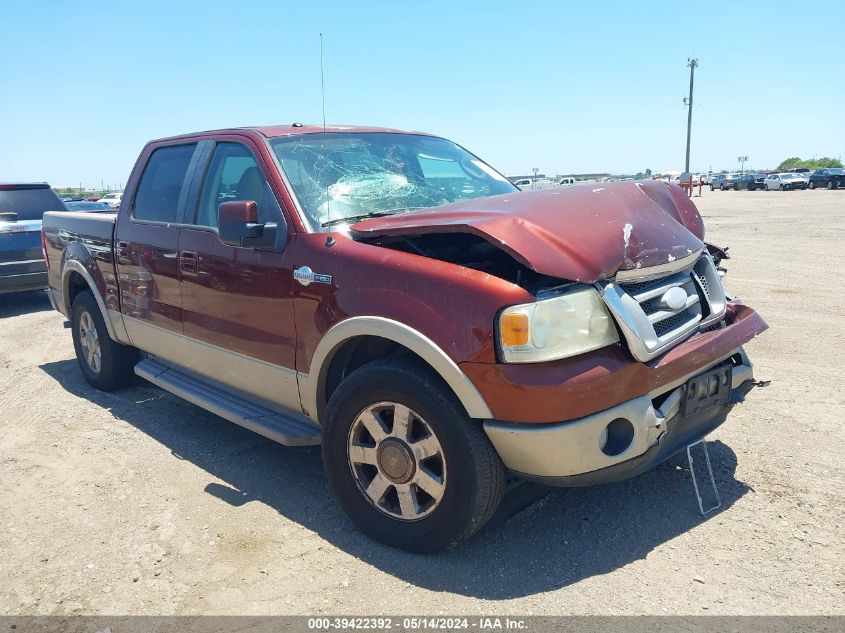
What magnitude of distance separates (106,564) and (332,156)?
2440 millimetres

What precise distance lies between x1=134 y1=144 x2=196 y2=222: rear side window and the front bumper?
9.50 ft

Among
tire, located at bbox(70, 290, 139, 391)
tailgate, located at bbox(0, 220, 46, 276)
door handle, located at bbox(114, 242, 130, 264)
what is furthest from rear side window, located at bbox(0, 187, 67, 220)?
door handle, located at bbox(114, 242, 130, 264)

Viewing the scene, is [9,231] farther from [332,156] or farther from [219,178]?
[332,156]

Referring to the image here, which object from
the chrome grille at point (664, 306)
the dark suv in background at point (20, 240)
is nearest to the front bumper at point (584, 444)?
the chrome grille at point (664, 306)

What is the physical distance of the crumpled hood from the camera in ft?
9.04

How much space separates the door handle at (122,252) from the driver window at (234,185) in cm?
96

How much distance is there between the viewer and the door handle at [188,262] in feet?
13.6

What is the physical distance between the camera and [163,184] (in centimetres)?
477

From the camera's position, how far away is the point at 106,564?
317 cm

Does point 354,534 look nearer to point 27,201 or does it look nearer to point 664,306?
point 664,306

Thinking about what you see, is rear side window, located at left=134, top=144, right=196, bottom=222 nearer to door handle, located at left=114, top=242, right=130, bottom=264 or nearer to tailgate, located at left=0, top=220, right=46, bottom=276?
door handle, located at left=114, top=242, right=130, bottom=264

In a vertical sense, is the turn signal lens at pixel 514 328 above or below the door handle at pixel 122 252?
below

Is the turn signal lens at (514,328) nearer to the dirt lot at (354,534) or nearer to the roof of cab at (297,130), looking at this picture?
the dirt lot at (354,534)

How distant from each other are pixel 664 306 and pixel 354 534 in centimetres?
184
